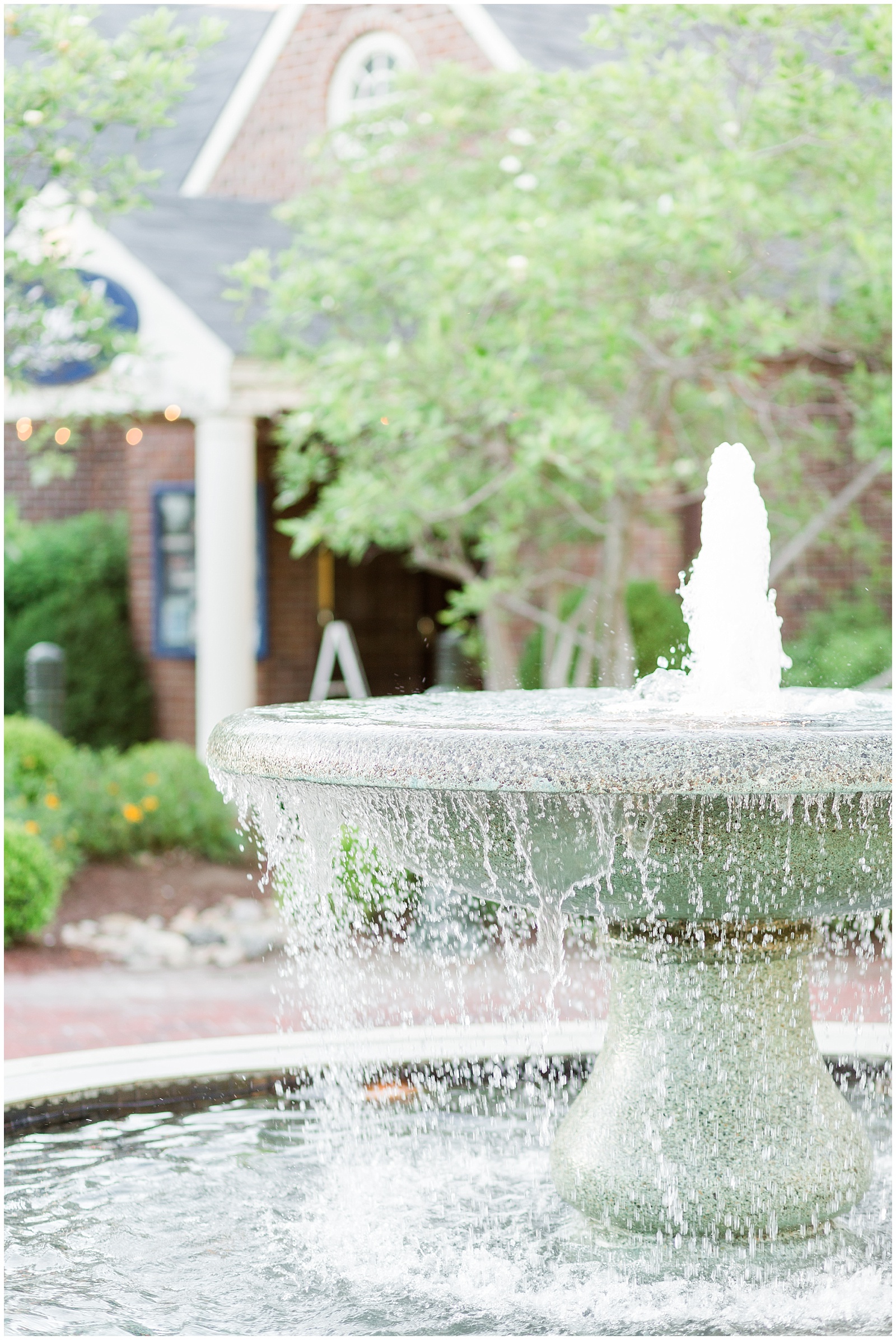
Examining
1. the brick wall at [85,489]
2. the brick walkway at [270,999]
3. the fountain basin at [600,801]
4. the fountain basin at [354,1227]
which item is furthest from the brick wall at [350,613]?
the fountain basin at [600,801]

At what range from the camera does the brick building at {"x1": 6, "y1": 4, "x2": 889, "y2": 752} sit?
464 inches

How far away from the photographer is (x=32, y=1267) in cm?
411

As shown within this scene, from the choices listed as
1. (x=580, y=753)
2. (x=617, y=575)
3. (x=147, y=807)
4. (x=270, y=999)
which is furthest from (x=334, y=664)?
(x=580, y=753)

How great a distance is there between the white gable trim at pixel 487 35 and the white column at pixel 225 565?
12.2 ft

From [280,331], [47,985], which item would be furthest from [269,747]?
[280,331]

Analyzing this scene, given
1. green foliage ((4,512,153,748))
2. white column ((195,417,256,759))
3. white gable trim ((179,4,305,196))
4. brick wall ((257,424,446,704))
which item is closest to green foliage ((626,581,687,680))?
white column ((195,417,256,759))

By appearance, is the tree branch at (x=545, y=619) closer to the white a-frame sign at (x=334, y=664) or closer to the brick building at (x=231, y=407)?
the brick building at (x=231, y=407)

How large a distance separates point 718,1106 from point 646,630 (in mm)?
8274

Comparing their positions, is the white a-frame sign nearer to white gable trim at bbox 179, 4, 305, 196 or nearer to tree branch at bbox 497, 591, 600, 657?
tree branch at bbox 497, 591, 600, 657

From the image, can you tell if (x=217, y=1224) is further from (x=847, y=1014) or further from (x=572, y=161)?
(x=572, y=161)

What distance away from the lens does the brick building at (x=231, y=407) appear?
1179cm

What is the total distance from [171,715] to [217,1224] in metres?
10.8

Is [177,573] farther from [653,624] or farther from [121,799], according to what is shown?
[121,799]

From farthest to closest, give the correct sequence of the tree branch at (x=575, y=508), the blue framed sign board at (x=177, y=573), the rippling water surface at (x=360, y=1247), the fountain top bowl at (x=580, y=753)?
the blue framed sign board at (x=177, y=573)
the tree branch at (x=575, y=508)
the rippling water surface at (x=360, y=1247)
the fountain top bowl at (x=580, y=753)
